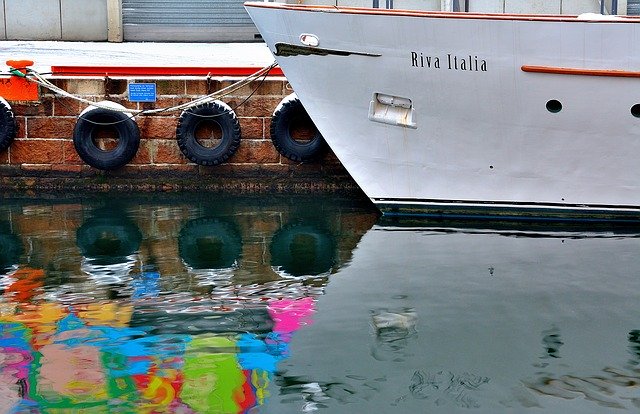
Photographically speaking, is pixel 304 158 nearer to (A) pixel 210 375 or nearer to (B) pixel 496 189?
(B) pixel 496 189

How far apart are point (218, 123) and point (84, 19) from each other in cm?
643

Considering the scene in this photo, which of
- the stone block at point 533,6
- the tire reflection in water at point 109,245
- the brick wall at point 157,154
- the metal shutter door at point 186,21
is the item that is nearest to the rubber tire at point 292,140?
the brick wall at point 157,154

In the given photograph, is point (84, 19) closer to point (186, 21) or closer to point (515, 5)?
point (186, 21)

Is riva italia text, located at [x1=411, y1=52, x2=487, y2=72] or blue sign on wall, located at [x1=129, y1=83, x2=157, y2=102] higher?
riva italia text, located at [x1=411, y1=52, x2=487, y2=72]

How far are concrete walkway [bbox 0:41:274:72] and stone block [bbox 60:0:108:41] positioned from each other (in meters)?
0.30

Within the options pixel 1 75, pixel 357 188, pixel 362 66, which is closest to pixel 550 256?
pixel 362 66

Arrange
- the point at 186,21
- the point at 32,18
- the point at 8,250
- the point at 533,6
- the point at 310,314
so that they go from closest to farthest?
the point at 310,314 → the point at 8,250 → the point at 533,6 → the point at 186,21 → the point at 32,18

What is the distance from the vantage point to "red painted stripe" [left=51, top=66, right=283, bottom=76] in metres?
13.1

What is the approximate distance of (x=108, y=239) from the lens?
11148mm

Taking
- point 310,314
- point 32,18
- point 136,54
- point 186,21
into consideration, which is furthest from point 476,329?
point 32,18

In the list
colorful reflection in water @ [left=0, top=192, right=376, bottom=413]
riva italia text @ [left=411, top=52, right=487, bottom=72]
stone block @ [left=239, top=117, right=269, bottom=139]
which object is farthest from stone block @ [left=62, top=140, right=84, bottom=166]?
riva italia text @ [left=411, top=52, right=487, bottom=72]

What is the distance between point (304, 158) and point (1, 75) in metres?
3.74

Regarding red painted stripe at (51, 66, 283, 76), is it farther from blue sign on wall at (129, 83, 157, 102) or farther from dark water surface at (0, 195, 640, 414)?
dark water surface at (0, 195, 640, 414)

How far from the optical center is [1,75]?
43.7ft
